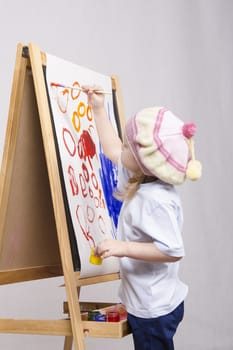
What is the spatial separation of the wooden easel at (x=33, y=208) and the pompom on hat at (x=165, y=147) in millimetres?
259

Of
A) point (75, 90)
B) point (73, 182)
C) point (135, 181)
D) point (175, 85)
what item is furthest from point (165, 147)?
point (175, 85)

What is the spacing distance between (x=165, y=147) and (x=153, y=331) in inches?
19.4

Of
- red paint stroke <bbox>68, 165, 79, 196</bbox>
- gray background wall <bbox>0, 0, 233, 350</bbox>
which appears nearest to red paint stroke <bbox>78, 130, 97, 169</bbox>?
red paint stroke <bbox>68, 165, 79, 196</bbox>

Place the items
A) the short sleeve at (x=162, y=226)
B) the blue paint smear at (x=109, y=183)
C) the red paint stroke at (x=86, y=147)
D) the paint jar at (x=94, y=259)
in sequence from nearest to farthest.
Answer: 1. the short sleeve at (x=162, y=226)
2. the paint jar at (x=94, y=259)
3. the red paint stroke at (x=86, y=147)
4. the blue paint smear at (x=109, y=183)

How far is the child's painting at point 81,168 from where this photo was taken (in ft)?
6.55

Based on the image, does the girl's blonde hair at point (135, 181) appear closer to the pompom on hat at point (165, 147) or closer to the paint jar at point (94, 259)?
the pompom on hat at point (165, 147)

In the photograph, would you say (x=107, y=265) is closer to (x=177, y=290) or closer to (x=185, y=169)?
(x=177, y=290)

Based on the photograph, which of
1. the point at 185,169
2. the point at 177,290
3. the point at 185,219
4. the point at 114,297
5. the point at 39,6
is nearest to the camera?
the point at 185,169

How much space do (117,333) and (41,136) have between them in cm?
62

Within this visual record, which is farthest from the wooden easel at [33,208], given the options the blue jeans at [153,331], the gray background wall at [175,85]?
the gray background wall at [175,85]

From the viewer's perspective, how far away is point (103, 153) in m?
2.30

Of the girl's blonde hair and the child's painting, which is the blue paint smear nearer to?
the child's painting

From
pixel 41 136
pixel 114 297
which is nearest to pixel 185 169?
pixel 41 136

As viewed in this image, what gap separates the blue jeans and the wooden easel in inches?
1.3
